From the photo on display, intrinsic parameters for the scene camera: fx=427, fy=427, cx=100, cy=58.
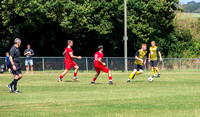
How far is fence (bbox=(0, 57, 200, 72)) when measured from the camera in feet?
116

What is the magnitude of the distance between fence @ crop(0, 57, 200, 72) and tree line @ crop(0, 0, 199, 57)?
103 inches

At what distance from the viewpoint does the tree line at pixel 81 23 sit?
3438 centimetres

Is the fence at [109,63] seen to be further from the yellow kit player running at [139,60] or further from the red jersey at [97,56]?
the red jersey at [97,56]

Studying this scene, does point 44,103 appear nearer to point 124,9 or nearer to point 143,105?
point 143,105

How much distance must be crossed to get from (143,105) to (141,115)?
66.7 inches

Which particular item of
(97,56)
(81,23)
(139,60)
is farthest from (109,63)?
(97,56)

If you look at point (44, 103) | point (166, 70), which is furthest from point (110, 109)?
point (166, 70)

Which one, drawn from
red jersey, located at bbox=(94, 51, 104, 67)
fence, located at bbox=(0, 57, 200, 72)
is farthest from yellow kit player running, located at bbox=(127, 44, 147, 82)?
fence, located at bbox=(0, 57, 200, 72)

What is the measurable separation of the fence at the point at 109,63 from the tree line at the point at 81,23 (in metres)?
2.62

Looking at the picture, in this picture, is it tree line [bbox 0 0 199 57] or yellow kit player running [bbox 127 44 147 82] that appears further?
tree line [bbox 0 0 199 57]

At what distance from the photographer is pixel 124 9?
1451 inches

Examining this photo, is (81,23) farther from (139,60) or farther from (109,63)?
(139,60)

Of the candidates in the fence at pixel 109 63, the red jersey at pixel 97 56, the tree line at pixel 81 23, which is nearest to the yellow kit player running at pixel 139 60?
the red jersey at pixel 97 56

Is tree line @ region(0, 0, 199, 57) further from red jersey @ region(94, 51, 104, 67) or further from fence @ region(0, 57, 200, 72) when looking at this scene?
red jersey @ region(94, 51, 104, 67)
